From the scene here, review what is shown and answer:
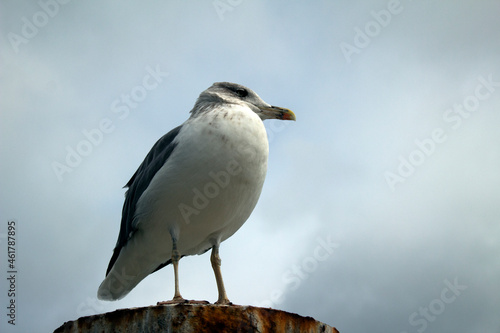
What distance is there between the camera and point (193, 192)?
5148mm

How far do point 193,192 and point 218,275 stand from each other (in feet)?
3.39

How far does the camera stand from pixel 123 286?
6191 mm

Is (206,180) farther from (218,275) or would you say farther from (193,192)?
(218,275)

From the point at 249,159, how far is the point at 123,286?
91.9 inches

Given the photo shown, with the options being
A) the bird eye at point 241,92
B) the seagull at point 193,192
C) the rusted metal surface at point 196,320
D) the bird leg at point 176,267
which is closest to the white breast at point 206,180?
the seagull at point 193,192

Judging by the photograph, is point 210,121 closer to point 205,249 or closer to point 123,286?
point 205,249

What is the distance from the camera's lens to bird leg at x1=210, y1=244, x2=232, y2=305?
5.35 metres

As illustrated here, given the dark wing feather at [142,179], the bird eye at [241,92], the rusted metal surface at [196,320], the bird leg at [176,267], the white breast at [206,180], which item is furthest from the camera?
the bird eye at [241,92]

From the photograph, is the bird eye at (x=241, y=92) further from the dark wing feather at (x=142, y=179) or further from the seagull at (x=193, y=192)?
the dark wing feather at (x=142, y=179)

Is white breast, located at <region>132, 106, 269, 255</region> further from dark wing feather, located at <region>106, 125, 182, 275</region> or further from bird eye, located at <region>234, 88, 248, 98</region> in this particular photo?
bird eye, located at <region>234, 88, 248, 98</region>

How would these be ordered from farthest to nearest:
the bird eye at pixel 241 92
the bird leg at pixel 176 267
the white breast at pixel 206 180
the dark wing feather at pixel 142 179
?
the bird eye at pixel 241 92, the dark wing feather at pixel 142 179, the white breast at pixel 206 180, the bird leg at pixel 176 267

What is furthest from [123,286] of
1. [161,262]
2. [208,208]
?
[208,208]

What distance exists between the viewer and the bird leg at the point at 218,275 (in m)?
5.35

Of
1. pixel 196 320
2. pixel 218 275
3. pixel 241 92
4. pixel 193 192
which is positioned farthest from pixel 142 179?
pixel 196 320
